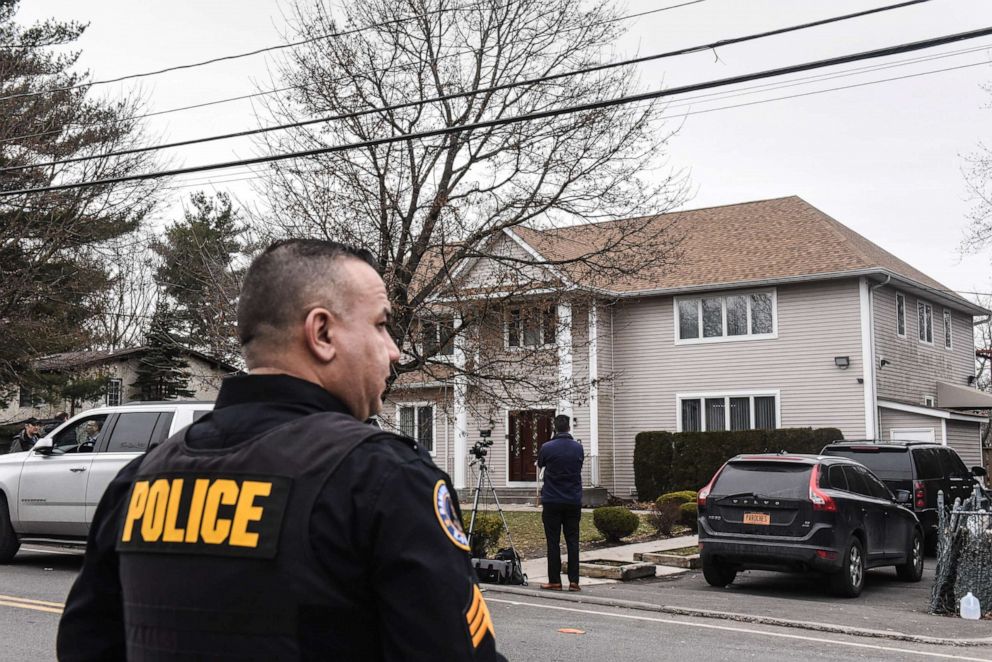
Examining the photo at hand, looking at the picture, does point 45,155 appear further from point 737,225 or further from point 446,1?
point 737,225

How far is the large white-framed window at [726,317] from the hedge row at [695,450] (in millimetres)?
2929

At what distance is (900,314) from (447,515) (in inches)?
1140

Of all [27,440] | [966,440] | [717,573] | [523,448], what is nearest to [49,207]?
[27,440]

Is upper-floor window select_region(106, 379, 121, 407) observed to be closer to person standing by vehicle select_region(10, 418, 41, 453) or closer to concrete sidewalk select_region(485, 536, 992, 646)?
person standing by vehicle select_region(10, 418, 41, 453)

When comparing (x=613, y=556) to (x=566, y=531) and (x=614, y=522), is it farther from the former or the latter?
(x=566, y=531)

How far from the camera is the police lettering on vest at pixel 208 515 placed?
194cm

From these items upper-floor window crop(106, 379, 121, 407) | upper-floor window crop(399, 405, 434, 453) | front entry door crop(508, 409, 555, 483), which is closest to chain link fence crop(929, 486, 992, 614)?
front entry door crop(508, 409, 555, 483)

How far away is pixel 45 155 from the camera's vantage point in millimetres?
25656

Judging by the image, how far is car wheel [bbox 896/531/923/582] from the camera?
15.0m

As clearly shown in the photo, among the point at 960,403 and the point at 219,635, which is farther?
the point at 960,403

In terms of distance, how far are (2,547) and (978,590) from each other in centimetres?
1217

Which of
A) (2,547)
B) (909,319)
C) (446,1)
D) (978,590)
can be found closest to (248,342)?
(978,590)

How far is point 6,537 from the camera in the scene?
46.6 ft

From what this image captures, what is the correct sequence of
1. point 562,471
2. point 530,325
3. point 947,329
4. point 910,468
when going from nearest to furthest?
point 562,471 < point 910,468 < point 530,325 < point 947,329
